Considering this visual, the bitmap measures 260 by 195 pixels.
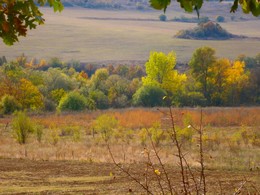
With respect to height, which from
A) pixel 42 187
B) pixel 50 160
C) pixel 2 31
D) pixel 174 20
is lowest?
pixel 174 20

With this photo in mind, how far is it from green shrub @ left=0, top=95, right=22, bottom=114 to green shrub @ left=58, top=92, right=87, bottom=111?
4.06 m

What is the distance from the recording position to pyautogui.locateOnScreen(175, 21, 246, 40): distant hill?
129750 mm

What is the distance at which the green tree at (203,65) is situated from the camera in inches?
2437

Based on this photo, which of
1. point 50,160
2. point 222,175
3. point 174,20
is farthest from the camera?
point 174,20

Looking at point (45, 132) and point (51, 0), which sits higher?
point (51, 0)

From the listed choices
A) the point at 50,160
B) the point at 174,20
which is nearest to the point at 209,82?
the point at 50,160

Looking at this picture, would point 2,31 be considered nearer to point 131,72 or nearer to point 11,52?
point 131,72

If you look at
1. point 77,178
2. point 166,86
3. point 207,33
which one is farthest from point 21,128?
point 207,33

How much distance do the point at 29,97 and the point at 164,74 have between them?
16635mm

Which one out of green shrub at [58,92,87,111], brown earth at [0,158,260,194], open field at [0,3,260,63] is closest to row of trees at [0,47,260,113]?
green shrub at [58,92,87,111]

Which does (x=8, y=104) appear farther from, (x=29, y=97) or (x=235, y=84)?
(x=235, y=84)

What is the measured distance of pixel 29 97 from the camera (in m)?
53.5

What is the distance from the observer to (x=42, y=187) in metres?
16.6

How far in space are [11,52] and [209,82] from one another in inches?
2245
